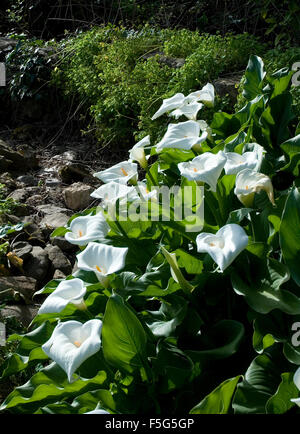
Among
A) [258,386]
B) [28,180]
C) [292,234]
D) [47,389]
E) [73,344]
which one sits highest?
[292,234]

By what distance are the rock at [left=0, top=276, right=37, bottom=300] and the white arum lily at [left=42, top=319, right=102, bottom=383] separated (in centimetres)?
122

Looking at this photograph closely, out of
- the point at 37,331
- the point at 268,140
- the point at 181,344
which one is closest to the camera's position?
the point at 181,344

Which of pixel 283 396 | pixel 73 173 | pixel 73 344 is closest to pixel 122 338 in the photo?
pixel 73 344

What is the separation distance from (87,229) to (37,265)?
1.20 meters

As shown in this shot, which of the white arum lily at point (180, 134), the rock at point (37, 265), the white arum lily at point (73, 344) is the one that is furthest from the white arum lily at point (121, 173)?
the rock at point (37, 265)

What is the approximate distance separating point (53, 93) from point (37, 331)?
3.60 meters

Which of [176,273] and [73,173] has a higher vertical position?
[176,273]

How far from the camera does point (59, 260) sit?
275 centimetres

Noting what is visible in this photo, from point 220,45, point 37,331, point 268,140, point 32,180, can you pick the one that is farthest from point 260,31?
point 37,331

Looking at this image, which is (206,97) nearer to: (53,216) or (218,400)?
(218,400)

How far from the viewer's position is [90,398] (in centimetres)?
128

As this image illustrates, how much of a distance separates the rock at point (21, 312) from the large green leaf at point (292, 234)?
4.43 feet

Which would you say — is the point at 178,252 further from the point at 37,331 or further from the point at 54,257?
the point at 54,257

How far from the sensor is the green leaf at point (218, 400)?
111 cm
